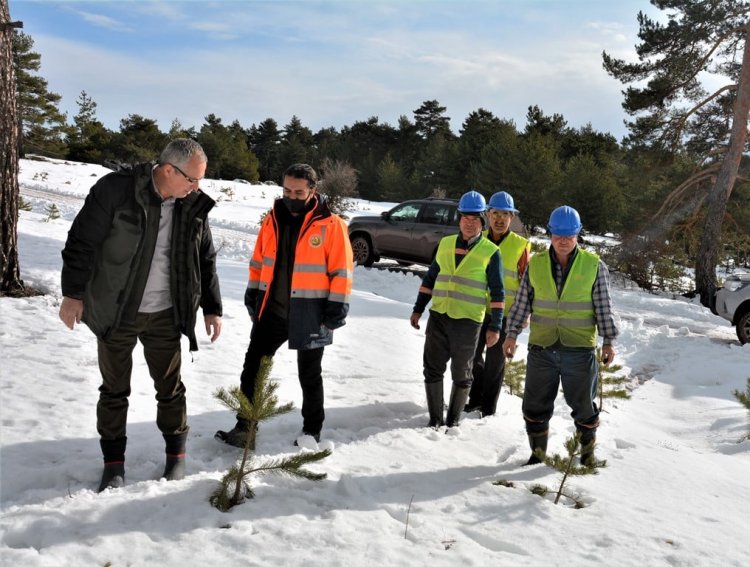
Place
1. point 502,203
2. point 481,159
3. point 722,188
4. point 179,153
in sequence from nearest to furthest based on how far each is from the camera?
point 179,153
point 502,203
point 722,188
point 481,159

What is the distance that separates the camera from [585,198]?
1229 inches

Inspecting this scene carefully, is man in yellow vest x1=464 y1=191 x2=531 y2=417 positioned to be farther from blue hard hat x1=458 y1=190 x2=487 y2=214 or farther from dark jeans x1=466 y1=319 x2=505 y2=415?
blue hard hat x1=458 y1=190 x2=487 y2=214

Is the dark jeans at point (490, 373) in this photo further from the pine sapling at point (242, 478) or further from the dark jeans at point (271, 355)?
the pine sapling at point (242, 478)

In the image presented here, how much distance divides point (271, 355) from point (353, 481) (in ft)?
3.51

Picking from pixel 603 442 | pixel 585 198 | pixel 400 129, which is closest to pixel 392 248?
pixel 603 442

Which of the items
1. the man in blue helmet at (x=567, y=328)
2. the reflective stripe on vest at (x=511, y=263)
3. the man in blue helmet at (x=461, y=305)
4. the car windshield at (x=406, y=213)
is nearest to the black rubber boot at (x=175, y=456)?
the man in blue helmet at (x=461, y=305)

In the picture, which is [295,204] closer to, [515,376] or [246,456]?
[246,456]

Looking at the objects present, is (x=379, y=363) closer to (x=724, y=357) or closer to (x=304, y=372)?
(x=304, y=372)

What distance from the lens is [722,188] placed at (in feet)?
56.3

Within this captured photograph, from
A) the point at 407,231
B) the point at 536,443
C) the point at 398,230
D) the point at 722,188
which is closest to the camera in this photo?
the point at 536,443

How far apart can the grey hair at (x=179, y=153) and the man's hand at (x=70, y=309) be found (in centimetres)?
85

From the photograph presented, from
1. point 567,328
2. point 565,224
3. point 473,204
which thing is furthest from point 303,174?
point 567,328

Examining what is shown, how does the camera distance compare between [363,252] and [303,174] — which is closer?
[303,174]

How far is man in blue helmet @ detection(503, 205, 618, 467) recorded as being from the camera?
410 cm
